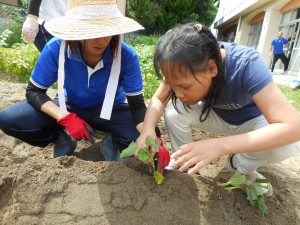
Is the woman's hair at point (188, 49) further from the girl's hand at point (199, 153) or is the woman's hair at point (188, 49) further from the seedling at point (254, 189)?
the seedling at point (254, 189)

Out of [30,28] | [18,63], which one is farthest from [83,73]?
[18,63]

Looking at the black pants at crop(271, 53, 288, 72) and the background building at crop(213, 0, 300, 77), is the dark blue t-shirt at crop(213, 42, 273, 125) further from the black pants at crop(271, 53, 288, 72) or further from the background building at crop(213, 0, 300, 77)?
the black pants at crop(271, 53, 288, 72)

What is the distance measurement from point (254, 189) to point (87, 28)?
1.10 meters

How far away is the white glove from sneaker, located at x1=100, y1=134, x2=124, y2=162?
95cm

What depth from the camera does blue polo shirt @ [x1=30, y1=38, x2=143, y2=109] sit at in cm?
179

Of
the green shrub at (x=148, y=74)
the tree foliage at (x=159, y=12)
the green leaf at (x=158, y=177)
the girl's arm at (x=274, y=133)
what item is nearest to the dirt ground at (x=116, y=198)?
the green leaf at (x=158, y=177)

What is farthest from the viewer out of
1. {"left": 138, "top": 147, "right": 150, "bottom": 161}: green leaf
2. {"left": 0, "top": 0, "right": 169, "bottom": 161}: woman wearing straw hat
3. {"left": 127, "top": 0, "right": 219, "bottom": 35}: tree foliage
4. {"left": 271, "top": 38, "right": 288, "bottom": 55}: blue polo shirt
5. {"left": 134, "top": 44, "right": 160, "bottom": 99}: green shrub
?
{"left": 127, "top": 0, "right": 219, "bottom": 35}: tree foliage

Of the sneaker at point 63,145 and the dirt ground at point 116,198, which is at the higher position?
the dirt ground at point 116,198

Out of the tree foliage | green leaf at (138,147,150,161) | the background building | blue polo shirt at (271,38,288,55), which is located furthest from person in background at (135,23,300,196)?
the tree foliage

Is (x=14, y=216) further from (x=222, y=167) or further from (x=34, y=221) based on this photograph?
(x=222, y=167)

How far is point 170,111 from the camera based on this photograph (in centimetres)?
195

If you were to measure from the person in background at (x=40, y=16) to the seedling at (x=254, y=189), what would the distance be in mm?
1728

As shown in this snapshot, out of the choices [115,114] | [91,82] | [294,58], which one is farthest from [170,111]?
[294,58]

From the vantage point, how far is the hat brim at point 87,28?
143 cm
